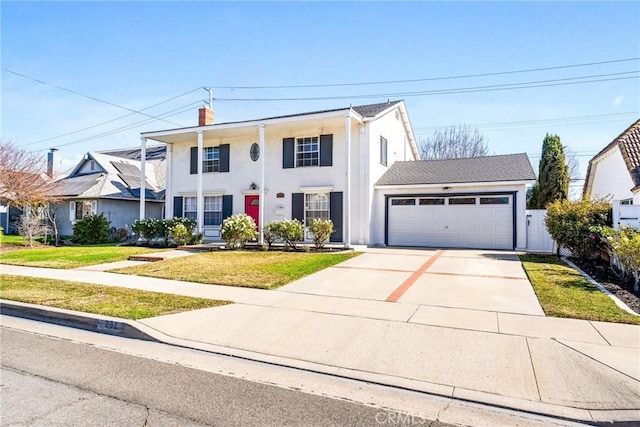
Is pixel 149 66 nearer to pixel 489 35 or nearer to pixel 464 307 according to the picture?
pixel 489 35

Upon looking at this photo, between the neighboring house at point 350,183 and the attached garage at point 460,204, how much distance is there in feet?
0.13

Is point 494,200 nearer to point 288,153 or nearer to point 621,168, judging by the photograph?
point 621,168

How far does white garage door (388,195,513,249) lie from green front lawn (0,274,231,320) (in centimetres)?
1158

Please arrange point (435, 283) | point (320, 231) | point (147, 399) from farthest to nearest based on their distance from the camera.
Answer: point (320, 231) → point (435, 283) → point (147, 399)

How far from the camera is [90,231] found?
20656 millimetres

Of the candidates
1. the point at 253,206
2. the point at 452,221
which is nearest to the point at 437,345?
the point at 452,221

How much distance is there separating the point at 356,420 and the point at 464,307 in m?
4.17

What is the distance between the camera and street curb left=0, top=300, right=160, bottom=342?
581cm

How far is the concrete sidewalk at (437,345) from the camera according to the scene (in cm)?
380

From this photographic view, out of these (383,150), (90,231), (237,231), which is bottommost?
(90,231)

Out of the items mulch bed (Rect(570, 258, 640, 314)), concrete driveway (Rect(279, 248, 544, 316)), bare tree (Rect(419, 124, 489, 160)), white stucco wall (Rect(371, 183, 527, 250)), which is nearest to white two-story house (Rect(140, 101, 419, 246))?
white stucco wall (Rect(371, 183, 527, 250))

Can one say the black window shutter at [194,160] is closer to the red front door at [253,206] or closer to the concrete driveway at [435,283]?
the red front door at [253,206]

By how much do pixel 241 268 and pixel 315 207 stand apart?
7075 millimetres

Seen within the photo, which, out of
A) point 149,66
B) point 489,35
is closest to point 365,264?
point 489,35
